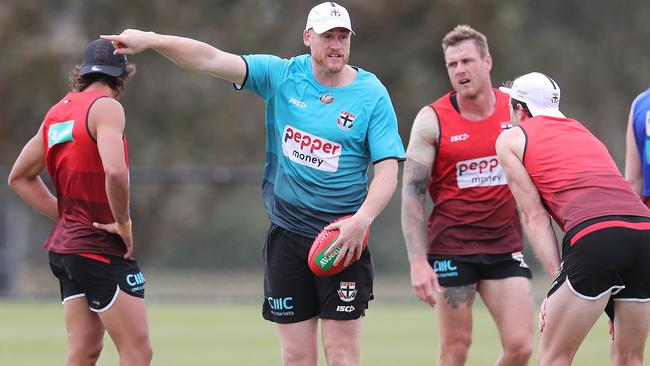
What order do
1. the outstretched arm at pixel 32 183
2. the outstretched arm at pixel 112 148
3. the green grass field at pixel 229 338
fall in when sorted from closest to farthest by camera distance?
the outstretched arm at pixel 112 148 → the outstretched arm at pixel 32 183 → the green grass field at pixel 229 338

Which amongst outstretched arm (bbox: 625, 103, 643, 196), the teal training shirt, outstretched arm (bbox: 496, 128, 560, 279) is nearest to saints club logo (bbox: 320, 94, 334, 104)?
the teal training shirt

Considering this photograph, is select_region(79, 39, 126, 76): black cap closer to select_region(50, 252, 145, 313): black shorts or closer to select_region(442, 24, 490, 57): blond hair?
select_region(50, 252, 145, 313): black shorts

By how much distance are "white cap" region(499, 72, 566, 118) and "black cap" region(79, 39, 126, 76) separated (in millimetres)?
2384

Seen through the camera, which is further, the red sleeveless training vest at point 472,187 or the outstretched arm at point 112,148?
the red sleeveless training vest at point 472,187

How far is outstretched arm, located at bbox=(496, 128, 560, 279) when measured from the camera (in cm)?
641

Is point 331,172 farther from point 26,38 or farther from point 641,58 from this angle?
point 641,58

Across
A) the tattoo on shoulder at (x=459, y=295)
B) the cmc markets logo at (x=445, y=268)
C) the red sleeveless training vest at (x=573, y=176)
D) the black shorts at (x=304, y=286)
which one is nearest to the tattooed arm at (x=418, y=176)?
the cmc markets logo at (x=445, y=268)

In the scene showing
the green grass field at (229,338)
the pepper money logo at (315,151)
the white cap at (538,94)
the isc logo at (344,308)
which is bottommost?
the green grass field at (229,338)

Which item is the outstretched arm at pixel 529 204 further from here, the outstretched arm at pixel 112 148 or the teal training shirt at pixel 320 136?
the outstretched arm at pixel 112 148

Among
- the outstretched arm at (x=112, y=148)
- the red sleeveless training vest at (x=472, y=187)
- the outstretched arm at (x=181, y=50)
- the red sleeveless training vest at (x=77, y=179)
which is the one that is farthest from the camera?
the red sleeveless training vest at (x=472, y=187)

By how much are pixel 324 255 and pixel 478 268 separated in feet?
6.25

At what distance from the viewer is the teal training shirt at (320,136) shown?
6.84 meters

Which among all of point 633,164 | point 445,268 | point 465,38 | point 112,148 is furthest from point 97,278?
point 633,164

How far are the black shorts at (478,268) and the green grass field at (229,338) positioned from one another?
311 cm
